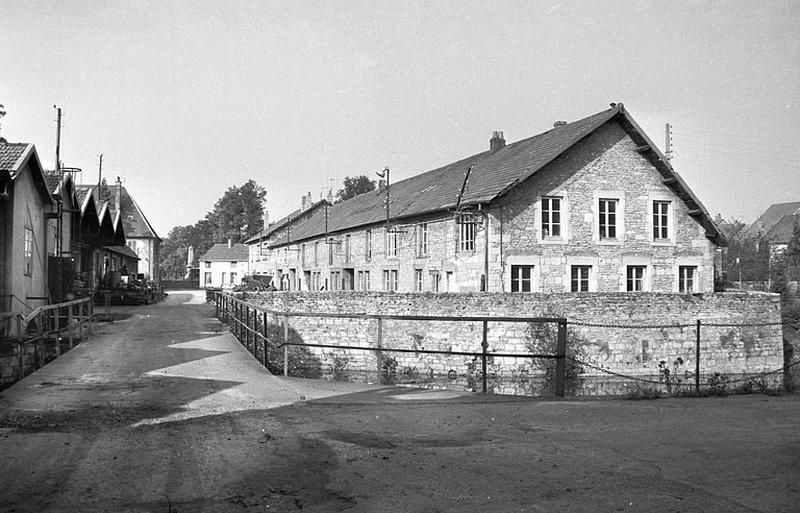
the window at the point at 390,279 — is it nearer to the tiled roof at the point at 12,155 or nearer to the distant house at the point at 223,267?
the tiled roof at the point at 12,155

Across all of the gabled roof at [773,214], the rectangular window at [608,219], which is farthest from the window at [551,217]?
the gabled roof at [773,214]

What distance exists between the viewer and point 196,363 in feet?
40.2

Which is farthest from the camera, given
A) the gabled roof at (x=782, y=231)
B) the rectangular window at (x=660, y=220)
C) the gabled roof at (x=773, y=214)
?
the gabled roof at (x=773, y=214)

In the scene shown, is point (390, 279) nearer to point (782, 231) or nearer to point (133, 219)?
point (133, 219)

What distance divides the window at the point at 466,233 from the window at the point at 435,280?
202cm

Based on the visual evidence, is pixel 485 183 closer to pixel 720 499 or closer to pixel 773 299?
pixel 773 299

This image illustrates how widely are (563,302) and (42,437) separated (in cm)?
1717

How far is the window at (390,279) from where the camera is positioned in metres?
32.9

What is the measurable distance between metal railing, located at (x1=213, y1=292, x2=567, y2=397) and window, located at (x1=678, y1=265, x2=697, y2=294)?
40.6 ft

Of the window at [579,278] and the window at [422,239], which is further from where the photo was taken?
the window at [422,239]

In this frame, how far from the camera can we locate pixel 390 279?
110 ft

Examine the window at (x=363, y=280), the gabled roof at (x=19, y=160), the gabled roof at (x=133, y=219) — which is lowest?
the window at (x=363, y=280)

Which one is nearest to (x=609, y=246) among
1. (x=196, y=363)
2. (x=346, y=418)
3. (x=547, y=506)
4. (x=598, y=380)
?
(x=598, y=380)

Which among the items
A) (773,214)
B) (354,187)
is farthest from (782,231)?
(354,187)
